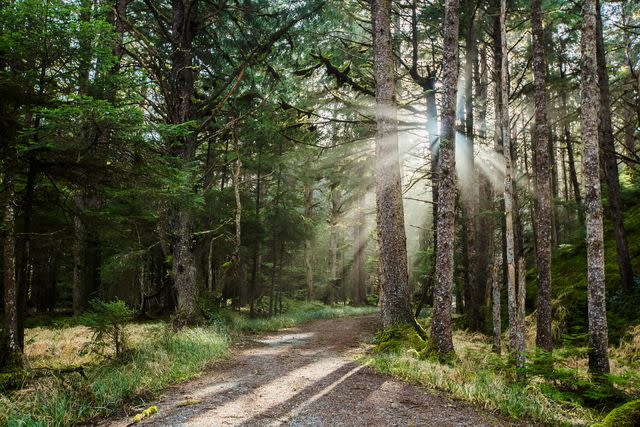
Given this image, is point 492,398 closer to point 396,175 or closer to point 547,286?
point 547,286

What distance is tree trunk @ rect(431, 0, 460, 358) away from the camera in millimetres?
7396

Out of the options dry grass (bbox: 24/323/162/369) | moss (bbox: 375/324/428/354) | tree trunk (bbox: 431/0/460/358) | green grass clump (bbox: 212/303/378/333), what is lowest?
green grass clump (bbox: 212/303/378/333)

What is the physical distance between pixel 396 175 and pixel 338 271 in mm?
26165

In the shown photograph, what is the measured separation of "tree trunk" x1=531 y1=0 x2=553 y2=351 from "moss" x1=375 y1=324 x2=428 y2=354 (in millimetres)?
3044

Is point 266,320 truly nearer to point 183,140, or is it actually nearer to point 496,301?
point 183,140

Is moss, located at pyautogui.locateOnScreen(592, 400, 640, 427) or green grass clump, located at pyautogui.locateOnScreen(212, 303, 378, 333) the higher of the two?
moss, located at pyautogui.locateOnScreen(592, 400, 640, 427)

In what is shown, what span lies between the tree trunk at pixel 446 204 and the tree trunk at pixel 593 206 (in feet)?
7.82

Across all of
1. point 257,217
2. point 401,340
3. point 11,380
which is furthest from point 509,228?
point 257,217

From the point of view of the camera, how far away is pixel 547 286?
8.91 meters

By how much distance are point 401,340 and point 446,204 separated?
127 inches

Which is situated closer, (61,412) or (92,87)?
(61,412)

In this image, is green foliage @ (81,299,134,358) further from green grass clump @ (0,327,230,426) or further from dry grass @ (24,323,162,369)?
green grass clump @ (0,327,230,426)

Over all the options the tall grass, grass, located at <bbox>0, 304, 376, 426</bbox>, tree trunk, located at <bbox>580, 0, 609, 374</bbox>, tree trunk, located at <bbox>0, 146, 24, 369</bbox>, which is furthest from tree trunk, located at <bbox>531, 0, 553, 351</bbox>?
tree trunk, located at <bbox>0, 146, 24, 369</bbox>

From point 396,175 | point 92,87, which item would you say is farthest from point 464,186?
point 92,87
